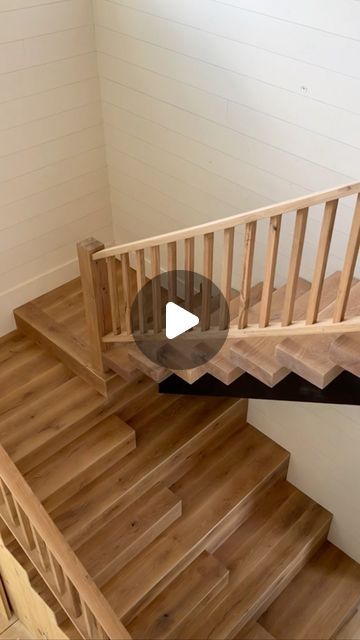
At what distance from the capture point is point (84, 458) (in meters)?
3.34

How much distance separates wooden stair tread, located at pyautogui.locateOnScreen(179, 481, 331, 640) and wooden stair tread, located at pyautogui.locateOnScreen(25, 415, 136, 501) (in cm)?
96

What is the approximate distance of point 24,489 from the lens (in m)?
2.51

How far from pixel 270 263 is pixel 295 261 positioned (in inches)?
4.9

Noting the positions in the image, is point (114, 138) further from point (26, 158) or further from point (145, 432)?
point (145, 432)

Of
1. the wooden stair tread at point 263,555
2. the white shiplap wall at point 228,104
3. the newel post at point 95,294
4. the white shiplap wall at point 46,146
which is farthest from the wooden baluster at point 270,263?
the white shiplap wall at point 46,146

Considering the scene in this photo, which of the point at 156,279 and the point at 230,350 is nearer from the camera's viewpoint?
the point at 230,350

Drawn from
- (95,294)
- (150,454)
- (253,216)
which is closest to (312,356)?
(253,216)

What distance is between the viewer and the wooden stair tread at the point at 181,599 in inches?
123

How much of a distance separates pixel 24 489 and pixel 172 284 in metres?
1.19

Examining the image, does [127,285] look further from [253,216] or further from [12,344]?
Answer: [12,344]

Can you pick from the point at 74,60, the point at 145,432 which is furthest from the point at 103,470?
the point at 74,60

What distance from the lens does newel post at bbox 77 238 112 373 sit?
A: 2900 millimetres

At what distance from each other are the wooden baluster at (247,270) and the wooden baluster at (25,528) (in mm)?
1349

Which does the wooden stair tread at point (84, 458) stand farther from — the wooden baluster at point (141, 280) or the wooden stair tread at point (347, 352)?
the wooden stair tread at point (347, 352)
